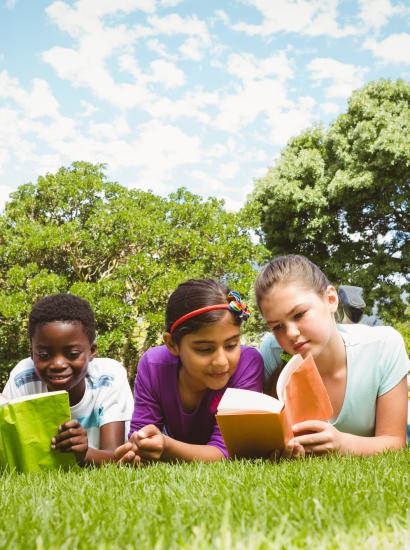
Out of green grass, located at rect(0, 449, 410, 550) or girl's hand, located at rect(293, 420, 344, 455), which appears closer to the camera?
green grass, located at rect(0, 449, 410, 550)

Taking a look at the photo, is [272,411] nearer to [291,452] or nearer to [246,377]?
[291,452]

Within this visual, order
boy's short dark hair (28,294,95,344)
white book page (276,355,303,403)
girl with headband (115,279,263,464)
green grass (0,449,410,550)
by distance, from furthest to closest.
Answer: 1. boy's short dark hair (28,294,95,344)
2. girl with headband (115,279,263,464)
3. white book page (276,355,303,403)
4. green grass (0,449,410,550)

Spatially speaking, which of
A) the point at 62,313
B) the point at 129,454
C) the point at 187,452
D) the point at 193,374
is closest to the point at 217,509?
the point at 129,454

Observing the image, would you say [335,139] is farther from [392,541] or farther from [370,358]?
[392,541]

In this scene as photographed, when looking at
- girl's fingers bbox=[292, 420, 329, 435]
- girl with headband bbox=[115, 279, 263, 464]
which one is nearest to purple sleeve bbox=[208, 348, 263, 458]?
girl with headband bbox=[115, 279, 263, 464]

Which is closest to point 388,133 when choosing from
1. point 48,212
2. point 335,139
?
point 335,139

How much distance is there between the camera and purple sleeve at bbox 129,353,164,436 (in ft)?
11.6

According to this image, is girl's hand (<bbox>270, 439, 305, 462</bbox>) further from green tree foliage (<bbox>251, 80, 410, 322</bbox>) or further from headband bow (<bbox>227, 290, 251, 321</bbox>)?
green tree foliage (<bbox>251, 80, 410, 322</bbox>)

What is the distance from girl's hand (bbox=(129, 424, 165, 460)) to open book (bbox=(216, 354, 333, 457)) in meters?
0.37

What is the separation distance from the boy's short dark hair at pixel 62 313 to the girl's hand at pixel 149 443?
1.17 m

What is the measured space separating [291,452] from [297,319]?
0.81 m

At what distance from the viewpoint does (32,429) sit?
289 centimetres

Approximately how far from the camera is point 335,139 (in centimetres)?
2030

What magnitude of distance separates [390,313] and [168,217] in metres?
9.86
